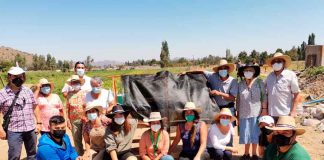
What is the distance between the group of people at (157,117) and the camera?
4.85 meters

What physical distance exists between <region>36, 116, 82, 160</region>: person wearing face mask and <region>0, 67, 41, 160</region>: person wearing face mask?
840 millimetres

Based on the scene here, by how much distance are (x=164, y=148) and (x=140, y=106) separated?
3.37 ft

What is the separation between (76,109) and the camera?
18.9ft

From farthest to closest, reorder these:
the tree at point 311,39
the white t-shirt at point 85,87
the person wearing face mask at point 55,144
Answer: the tree at point 311,39 < the white t-shirt at point 85,87 < the person wearing face mask at point 55,144

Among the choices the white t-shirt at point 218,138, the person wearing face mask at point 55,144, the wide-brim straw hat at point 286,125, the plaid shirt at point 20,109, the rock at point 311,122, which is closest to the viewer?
the wide-brim straw hat at point 286,125

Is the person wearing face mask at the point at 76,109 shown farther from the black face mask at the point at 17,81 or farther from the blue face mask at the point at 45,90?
the black face mask at the point at 17,81

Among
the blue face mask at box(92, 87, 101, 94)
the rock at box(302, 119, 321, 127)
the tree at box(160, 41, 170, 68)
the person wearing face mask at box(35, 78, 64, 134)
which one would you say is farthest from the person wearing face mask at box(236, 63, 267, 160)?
the tree at box(160, 41, 170, 68)

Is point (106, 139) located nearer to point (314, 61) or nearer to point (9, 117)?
point (9, 117)

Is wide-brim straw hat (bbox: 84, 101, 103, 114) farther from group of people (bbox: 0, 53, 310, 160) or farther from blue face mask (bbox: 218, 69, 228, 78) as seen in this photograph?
blue face mask (bbox: 218, 69, 228, 78)

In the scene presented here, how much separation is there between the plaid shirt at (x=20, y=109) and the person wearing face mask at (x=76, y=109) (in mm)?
868

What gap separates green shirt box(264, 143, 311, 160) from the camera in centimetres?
332

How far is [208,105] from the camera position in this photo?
5.86 m

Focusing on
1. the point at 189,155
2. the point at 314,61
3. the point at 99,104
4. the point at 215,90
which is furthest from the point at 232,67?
the point at 314,61

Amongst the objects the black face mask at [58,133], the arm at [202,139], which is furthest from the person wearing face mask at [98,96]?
the arm at [202,139]
